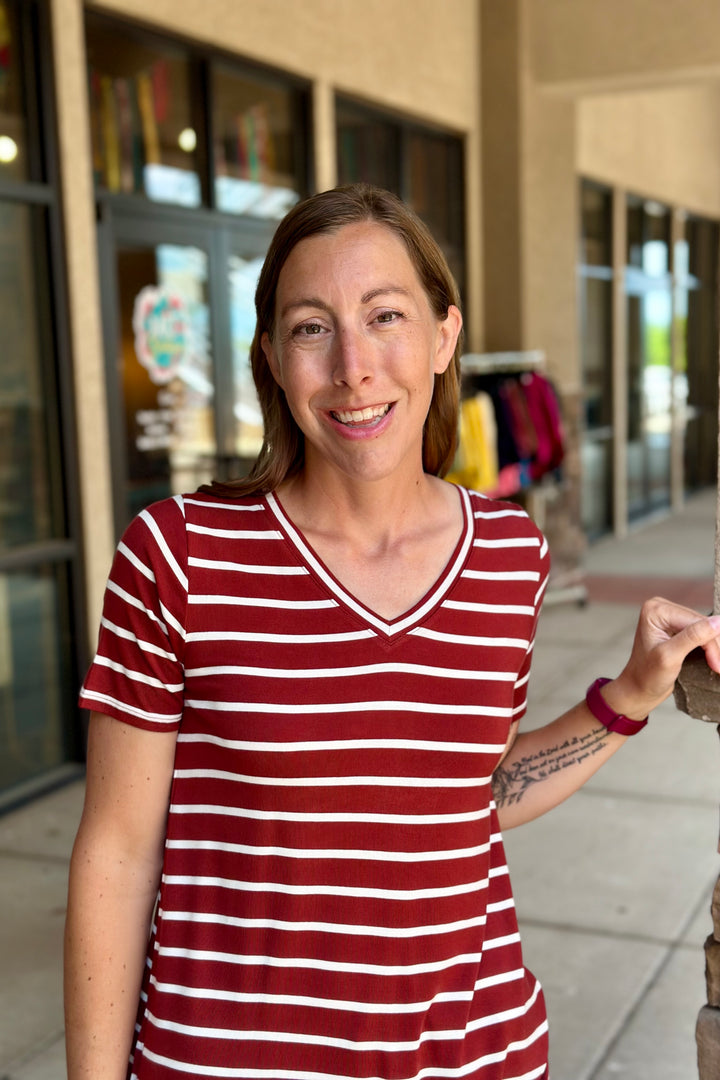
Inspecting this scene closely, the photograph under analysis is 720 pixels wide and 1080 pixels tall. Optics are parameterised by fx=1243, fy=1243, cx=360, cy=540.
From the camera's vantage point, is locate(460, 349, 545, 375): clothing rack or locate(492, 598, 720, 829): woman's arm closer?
locate(492, 598, 720, 829): woman's arm

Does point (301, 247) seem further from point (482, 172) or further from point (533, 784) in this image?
point (482, 172)

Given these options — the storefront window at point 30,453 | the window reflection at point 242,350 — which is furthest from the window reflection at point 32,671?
the window reflection at point 242,350

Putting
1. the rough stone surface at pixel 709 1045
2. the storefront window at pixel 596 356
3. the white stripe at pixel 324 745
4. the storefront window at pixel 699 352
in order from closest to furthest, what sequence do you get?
the white stripe at pixel 324 745 → the rough stone surface at pixel 709 1045 → the storefront window at pixel 596 356 → the storefront window at pixel 699 352

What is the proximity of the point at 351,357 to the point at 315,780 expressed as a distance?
19.3 inches

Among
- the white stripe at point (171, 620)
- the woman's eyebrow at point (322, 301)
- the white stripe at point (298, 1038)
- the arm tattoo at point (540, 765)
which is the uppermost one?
the woman's eyebrow at point (322, 301)

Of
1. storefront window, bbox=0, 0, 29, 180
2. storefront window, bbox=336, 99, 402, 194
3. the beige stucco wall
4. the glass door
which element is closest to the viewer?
storefront window, bbox=0, 0, 29, 180

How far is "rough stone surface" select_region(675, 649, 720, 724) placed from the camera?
1547 millimetres

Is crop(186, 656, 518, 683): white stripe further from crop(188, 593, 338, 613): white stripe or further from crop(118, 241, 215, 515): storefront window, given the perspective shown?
crop(118, 241, 215, 515): storefront window

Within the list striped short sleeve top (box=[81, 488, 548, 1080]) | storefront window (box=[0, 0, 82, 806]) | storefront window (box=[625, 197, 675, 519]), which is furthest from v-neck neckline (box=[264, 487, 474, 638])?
storefront window (box=[625, 197, 675, 519])

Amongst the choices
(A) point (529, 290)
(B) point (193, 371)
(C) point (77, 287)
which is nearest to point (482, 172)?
(A) point (529, 290)

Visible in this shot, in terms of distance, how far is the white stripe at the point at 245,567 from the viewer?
1438 mm

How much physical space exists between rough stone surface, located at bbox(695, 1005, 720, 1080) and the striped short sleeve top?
41 centimetres

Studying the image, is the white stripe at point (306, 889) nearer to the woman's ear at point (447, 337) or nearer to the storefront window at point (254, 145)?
the woman's ear at point (447, 337)

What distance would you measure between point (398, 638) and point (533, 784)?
0.41m
